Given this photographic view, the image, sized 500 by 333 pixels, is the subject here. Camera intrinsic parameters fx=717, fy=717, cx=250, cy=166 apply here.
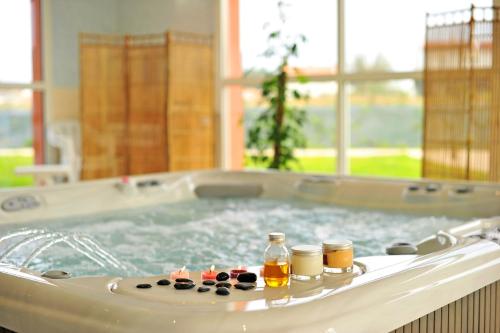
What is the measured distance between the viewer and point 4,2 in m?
5.71

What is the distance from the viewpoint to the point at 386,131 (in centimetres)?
1098

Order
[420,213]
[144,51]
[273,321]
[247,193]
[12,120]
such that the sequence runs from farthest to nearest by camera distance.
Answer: [12,120] → [144,51] → [247,193] → [420,213] → [273,321]

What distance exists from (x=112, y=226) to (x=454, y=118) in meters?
2.15

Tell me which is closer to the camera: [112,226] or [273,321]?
[273,321]

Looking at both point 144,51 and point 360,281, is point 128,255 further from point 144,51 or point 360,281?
point 144,51

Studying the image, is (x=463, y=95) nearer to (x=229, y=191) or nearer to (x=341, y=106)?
(x=341, y=106)

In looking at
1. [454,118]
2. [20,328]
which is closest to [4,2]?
[454,118]

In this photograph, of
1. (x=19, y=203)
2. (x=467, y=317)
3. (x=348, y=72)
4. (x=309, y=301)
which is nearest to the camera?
(x=309, y=301)

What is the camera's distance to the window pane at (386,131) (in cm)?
1088

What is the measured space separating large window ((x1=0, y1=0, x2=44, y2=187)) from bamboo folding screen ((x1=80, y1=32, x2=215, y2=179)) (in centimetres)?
48

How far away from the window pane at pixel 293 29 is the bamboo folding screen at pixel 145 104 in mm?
517

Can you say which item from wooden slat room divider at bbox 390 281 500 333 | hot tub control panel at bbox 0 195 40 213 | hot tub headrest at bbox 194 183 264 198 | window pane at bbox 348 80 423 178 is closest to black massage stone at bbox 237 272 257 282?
wooden slat room divider at bbox 390 281 500 333

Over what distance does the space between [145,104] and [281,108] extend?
113 cm

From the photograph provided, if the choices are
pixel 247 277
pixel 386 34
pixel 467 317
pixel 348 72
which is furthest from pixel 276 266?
pixel 386 34
